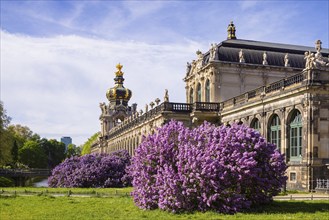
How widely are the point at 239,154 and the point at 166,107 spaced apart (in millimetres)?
28872

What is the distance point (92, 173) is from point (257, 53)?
23011 millimetres

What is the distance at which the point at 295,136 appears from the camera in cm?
3206

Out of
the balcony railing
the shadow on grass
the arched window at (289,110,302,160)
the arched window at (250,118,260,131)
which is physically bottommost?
the shadow on grass

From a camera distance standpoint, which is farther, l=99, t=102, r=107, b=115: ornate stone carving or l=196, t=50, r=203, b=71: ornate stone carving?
l=99, t=102, r=107, b=115: ornate stone carving

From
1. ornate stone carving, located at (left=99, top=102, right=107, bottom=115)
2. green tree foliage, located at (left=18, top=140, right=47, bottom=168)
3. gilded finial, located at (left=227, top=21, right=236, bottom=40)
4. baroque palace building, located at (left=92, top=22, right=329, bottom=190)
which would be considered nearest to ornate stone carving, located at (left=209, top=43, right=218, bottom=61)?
baroque palace building, located at (left=92, top=22, right=329, bottom=190)

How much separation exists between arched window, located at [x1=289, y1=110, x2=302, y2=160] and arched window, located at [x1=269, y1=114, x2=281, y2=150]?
160 cm

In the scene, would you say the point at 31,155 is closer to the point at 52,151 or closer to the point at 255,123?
the point at 52,151

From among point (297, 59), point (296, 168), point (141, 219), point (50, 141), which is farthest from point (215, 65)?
point (50, 141)

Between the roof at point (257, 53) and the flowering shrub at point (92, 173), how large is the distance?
15987 millimetres

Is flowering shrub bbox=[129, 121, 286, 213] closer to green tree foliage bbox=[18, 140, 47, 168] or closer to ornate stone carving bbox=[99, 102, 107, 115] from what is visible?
ornate stone carving bbox=[99, 102, 107, 115]

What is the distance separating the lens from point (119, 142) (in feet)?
303

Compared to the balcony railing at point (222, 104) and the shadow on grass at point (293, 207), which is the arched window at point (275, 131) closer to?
the balcony railing at point (222, 104)

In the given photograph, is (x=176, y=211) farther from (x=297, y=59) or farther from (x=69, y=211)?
(x=297, y=59)

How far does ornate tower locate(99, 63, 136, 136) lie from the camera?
391ft
